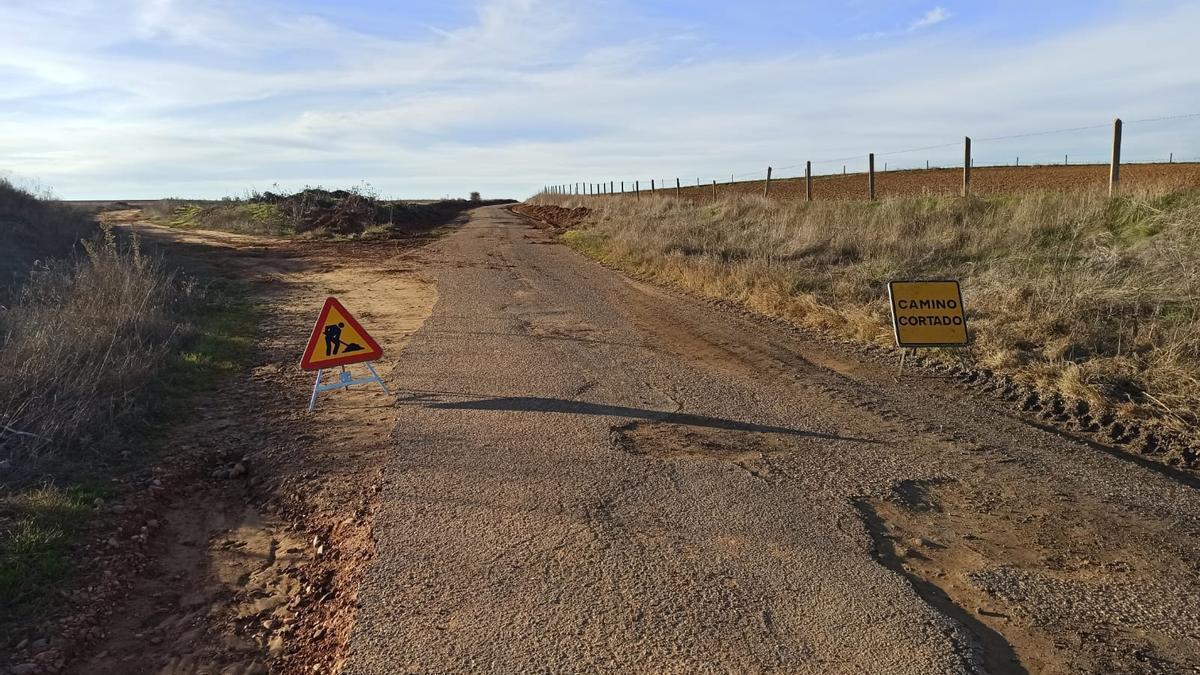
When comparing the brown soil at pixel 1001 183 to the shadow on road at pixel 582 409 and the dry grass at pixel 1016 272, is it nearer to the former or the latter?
the dry grass at pixel 1016 272

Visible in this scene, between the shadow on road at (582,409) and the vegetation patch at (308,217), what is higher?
the vegetation patch at (308,217)

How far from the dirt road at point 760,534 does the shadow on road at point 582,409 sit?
0.10 ft

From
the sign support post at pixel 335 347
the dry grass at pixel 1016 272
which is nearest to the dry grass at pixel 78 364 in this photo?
the sign support post at pixel 335 347

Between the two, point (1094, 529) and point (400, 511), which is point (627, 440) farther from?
point (1094, 529)

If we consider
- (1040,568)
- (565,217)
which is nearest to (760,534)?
(1040,568)

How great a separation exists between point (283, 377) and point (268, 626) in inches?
188

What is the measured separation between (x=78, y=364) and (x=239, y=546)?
10.8 feet

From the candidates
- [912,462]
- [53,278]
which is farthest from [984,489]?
[53,278]

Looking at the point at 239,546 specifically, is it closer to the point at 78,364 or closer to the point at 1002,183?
the point at 78,364

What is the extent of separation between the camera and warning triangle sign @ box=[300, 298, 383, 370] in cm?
673

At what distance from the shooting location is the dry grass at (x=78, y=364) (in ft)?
17.4

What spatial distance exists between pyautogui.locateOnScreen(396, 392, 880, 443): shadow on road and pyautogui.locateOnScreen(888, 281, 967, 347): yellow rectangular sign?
2467 mm

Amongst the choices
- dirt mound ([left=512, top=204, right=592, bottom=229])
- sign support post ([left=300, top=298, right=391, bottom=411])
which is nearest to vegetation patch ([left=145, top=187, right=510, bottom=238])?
dirt mound ([left=512, top=204, right=592, bottom=229])

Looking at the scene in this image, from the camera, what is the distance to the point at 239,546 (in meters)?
4.31
